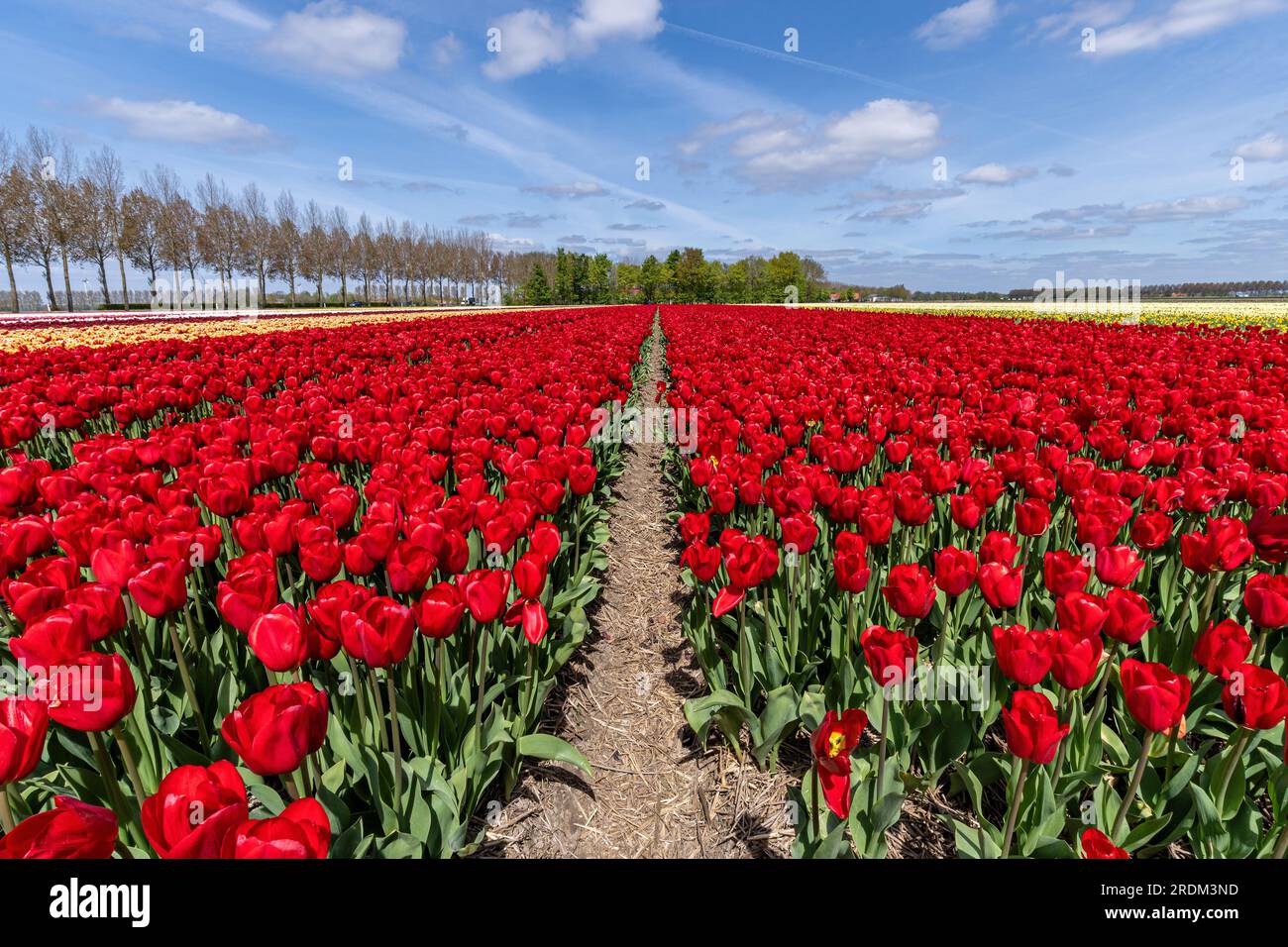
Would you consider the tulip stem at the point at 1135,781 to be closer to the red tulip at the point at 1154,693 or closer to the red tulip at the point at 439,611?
the red tulip at the point at 1154,693

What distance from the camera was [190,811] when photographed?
121 centimetres

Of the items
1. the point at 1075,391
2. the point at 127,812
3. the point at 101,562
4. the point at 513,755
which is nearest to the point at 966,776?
the point at 513,755

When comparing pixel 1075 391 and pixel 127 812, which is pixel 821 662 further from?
pixel 1075 391

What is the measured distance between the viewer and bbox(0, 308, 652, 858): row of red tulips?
1.49 m

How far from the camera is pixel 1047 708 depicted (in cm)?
173

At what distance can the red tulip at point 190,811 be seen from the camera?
1169 mm

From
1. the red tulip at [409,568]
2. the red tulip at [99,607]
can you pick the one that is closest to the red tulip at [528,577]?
the red tulip at [409,568]

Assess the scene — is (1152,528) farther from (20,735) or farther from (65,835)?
(20,735)

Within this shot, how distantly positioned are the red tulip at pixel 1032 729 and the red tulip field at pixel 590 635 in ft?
0.03

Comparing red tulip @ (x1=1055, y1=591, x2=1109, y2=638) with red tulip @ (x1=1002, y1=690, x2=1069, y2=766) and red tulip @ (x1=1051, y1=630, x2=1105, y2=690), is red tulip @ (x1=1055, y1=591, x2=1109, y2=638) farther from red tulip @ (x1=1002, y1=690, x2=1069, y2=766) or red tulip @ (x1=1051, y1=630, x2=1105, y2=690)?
red tulip @ (x1=1002, y1=690, x2=1069, y2=766)

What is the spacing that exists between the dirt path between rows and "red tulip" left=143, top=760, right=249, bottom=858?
1593 millimetres

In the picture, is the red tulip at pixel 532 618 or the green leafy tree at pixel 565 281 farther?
the green leafy tree at pixel 565 281

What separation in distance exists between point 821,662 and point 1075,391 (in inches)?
229

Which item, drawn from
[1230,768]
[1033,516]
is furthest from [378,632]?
[1033,516]
